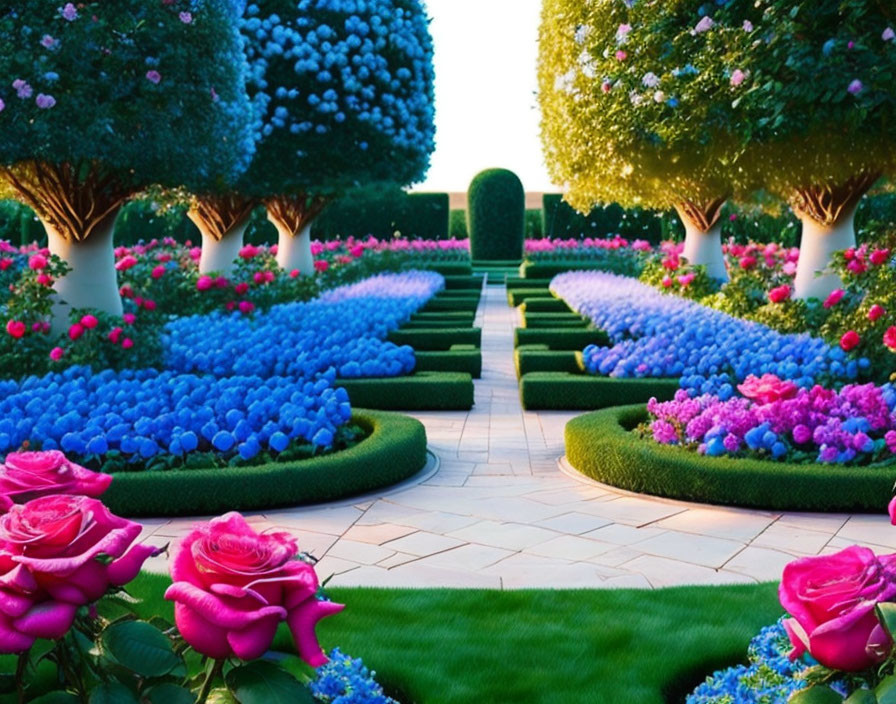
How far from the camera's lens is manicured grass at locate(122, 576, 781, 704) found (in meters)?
3.45

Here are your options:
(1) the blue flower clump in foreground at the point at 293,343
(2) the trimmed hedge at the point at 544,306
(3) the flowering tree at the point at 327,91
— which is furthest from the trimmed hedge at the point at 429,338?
(3) the flowering tree at the point at 327,91

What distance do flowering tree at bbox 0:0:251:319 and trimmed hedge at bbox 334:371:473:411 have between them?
2.68m

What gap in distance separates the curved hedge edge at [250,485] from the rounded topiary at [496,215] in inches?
1020

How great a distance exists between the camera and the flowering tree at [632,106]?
421 inches

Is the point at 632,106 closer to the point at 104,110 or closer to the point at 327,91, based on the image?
the point at 327,91

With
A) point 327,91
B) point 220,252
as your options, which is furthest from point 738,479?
point 220,252

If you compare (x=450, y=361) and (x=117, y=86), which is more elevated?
(x=117, y=86)

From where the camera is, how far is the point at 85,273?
984 centimetres

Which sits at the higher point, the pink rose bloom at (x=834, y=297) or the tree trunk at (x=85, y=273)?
the tree trunk at (x=85, y=273)

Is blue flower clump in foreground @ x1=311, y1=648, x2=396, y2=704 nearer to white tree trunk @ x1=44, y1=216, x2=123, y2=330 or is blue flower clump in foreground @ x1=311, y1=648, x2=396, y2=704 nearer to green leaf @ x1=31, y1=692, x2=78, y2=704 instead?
green leaf @ x1=31, y1=692, x2=78, y2=704

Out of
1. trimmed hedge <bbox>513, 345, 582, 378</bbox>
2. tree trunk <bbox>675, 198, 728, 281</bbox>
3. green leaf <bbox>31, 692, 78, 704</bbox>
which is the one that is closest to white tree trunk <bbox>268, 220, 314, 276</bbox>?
tree trunk <bbox>675, 198, 728, 281</bbox>

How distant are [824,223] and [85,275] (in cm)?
838

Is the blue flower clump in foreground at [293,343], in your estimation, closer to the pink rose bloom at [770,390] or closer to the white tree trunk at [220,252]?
the white tree trunk at [220,252]

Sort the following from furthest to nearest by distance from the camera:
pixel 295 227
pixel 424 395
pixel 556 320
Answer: pixel 295 227 < pixel 556 320 < pixel 424 395
